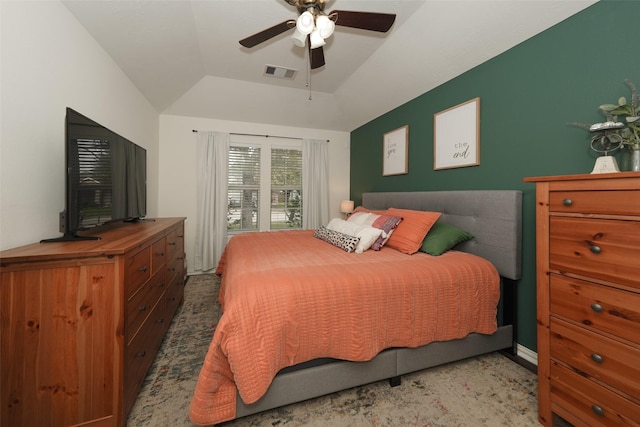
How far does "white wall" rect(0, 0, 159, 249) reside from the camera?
120cm

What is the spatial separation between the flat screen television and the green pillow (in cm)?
229

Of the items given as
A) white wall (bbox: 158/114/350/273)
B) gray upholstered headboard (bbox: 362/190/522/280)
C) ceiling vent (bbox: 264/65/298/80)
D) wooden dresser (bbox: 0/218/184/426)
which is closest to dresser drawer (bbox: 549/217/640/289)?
gray upholstered headboard (bbox: 362/190/522/280)

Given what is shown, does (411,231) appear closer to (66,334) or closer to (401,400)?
(401,400)

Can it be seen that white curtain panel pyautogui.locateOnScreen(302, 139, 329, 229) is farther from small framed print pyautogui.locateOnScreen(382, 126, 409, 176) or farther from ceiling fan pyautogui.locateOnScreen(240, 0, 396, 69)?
ceiling fan pyautogui.locateOnScreen(240, 0, 396, 69)

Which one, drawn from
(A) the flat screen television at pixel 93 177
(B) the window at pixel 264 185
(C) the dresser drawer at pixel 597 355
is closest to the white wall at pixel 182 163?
(B) the window at pixel 264 185

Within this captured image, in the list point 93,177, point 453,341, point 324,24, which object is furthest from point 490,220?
point 93,177

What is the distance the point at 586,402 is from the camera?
43.9 inches

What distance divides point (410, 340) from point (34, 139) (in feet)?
7.99

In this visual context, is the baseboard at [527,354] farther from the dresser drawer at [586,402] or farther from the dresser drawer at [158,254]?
the dresser drawer at [158,254]

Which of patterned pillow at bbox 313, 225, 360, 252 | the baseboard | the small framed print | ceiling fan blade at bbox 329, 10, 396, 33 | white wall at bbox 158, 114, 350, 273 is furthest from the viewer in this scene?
white wall at bbox 158, 114, 350, 273

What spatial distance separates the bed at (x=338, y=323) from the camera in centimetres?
114

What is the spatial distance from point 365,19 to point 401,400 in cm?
244

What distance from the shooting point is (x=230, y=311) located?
116 centimetres

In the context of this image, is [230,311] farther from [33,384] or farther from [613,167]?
[613,167]
